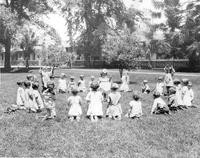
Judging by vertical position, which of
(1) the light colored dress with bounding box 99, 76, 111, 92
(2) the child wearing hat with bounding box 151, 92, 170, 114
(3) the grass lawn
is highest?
(1) the light colored dress with bounding box 99, 76, 111, 92

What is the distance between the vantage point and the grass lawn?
7.05 m

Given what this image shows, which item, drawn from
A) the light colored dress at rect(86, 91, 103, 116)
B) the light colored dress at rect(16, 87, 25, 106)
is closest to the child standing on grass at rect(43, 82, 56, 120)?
the light colored dress at rect(86, 91, 103, 116)

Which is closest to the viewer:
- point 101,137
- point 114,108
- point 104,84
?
point 101,137

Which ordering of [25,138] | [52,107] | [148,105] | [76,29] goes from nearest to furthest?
1. [25,138]
2. [52,107]
3. [148,105]
4. [76,29]

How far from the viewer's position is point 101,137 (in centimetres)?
834

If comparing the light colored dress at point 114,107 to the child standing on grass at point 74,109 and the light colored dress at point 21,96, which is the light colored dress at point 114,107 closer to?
→ the child standing on grass at point 74,109

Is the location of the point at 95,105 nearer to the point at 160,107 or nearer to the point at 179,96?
the point at 160,107

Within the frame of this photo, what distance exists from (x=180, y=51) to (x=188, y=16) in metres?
6.27

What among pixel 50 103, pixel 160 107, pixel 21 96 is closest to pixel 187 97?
pixel 160 107

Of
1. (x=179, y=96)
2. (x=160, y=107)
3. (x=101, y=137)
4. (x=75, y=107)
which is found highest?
(x=179, y=96)

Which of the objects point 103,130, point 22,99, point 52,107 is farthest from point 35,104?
point 103,130

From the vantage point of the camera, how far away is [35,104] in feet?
40.8

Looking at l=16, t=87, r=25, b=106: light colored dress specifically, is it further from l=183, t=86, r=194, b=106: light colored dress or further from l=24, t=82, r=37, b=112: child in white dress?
l=183, t=86, r=194, b=106: light colored dress

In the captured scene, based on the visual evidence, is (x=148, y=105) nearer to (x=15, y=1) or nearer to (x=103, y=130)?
(x=103, y=130)
